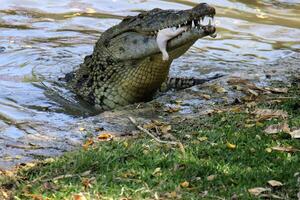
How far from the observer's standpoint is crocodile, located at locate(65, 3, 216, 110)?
7.09m

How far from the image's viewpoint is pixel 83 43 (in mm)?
11031

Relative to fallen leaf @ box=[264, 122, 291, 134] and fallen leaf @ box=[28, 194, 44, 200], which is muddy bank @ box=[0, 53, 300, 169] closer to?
fallen leaf @ box=[28, 194, 44, 200]

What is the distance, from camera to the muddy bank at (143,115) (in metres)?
5.68

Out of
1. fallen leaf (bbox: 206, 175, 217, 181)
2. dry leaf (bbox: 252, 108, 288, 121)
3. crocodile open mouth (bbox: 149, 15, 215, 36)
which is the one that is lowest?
fallen leaf (bbox: 206, 175, 217, 181)

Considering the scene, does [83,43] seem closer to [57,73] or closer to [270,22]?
[57,73]

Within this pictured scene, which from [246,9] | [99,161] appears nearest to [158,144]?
[99,161]

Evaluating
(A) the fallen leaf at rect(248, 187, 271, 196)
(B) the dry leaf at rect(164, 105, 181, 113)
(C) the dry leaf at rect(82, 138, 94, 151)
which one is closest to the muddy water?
(C) the dry leaf at rect(82, 138, 94, 151)

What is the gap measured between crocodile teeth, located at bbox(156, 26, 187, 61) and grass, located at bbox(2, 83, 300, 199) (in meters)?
1.76

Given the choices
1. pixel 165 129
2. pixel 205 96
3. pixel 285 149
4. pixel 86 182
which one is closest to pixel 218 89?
pixel 205 96

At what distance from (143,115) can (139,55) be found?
3.68 ft

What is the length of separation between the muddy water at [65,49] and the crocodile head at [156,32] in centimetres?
93

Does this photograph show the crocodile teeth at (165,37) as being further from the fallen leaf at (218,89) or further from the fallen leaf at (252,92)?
the fallen leaf at (252,92)

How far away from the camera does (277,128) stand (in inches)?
213

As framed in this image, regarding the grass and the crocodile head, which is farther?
the crocodile head
